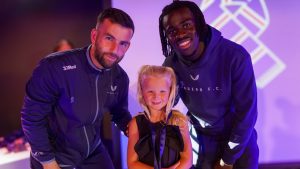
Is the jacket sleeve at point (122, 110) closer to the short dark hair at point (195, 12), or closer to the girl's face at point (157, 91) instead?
the girl's face at point (157, 91)

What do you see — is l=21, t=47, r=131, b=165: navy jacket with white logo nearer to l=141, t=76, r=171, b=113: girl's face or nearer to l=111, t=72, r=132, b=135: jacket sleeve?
l=111, t=72, r=132, b=135: jacket sleeve

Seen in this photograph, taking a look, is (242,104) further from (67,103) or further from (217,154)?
(67,103)

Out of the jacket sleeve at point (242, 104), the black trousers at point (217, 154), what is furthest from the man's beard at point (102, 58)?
the black trousers at point (217, 154)

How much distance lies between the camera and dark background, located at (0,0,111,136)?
158 inches

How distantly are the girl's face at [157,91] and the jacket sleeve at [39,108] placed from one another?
55cm

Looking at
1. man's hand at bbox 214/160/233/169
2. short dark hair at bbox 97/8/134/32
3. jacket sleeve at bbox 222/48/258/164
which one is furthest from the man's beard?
man's hand at bbox 214/160/233/169

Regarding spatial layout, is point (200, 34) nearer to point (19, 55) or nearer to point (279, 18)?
point (279, 18)

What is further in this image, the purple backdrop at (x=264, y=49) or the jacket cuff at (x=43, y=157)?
the purple backdrop at (x=264, y=49)

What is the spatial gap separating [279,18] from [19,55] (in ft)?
9.15

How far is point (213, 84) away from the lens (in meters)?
2.25

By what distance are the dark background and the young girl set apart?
6.96 ft

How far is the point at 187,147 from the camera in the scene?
2.19 m

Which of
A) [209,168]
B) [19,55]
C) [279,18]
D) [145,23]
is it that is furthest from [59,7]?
[209,168]

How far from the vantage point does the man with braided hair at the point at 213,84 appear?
84.1 inches
